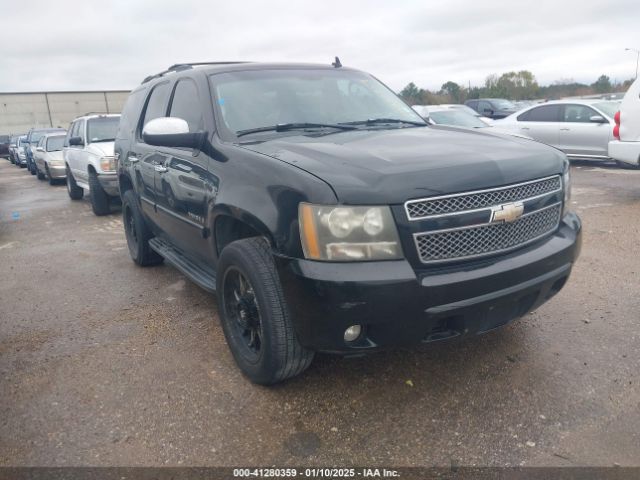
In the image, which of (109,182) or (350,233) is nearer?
(350,233)

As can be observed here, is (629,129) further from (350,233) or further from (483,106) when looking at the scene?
(483,106)

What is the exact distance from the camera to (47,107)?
55.0 meters

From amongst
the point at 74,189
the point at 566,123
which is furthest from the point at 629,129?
the point at 74,189

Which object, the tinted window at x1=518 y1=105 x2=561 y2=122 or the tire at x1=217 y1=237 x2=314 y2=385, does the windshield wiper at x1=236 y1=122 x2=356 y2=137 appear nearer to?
the tire at x1=217 y1=237 x2=314 y2=385

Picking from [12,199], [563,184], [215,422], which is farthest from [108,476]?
[12,199]

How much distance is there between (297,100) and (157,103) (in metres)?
1.60

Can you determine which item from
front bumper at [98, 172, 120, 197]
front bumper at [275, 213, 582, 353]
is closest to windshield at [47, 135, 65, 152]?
front bumper at [98, 172, 120, 197]

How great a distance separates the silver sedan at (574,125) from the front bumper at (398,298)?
9.63 metres

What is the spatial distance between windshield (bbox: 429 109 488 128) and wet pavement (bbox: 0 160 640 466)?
291 inches

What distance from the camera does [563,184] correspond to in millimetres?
3041

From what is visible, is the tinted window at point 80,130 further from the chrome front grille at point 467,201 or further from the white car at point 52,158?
the chrome front grille at point 467,201

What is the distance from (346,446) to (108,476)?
109 centimetres

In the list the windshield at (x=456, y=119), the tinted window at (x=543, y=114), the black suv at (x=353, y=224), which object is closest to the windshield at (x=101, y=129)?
the windshield at (x=456, y=119)

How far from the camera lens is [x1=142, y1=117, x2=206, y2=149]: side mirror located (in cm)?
333
